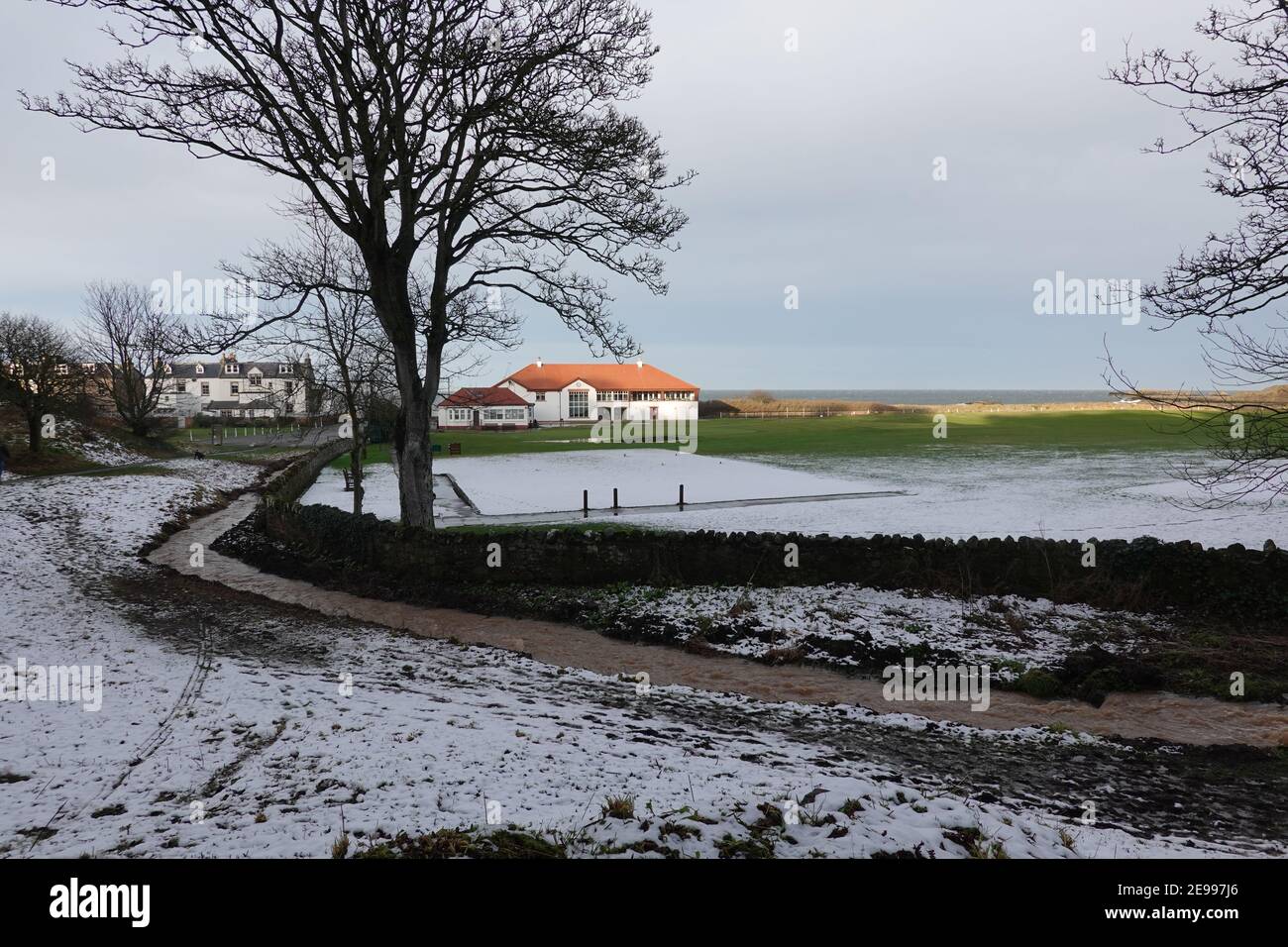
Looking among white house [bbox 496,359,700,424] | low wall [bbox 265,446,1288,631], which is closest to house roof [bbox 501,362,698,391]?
white house [bbox 496,359,700,424]

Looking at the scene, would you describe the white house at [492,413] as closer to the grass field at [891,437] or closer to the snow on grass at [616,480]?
the grass field at [891,437]

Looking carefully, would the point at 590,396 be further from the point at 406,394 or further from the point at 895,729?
the point at 895,729

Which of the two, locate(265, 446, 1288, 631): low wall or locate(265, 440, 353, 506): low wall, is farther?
locate(265, 440, 353, 506): low wall

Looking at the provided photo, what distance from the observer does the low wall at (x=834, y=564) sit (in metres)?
13.2

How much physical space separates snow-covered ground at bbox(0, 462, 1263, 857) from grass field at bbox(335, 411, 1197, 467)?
125ft

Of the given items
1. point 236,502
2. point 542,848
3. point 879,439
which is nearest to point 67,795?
point 542,848

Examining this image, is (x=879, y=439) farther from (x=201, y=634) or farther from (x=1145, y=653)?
(x=201, y=634)

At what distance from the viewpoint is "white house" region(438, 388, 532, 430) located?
8638cm

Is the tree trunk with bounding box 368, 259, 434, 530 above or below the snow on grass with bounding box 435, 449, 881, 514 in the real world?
above

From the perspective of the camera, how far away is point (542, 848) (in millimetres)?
4621

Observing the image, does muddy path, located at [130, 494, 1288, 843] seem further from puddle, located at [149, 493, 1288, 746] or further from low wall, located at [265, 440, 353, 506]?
low wall, located at [265, 440, 353, 506]

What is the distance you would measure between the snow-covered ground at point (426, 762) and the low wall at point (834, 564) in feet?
16.1

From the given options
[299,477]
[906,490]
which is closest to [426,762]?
[906,490]
